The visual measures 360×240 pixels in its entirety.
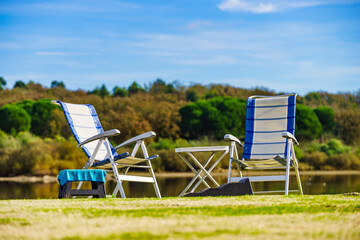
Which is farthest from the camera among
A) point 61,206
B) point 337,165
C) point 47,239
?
point 337,165

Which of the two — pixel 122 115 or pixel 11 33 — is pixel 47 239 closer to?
pixel 122 115

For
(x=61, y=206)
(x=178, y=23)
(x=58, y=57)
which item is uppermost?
(x=178, y=23)

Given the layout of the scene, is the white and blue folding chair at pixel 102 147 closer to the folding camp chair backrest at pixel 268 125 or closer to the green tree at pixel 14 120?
the folding camp chair backrest at pixel 268 125

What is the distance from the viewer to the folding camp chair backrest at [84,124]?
4.34m

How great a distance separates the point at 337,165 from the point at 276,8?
6665mm

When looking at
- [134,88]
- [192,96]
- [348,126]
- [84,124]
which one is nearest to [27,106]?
[134,88]

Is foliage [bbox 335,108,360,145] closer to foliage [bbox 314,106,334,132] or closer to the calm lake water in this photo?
foliage [bbox 314,106,334,132]

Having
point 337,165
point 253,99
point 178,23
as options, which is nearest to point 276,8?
point 178,23

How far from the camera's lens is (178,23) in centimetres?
2262

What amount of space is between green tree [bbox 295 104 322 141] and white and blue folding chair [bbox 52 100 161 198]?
15939mm

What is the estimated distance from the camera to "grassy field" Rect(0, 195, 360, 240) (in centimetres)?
181

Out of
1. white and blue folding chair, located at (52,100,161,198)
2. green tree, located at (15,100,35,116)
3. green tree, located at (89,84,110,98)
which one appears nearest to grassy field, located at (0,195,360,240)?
white and blue folding chair, located at (52,100,161,198)

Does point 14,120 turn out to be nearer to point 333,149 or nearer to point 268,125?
point 333,149

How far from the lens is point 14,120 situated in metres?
18.5
